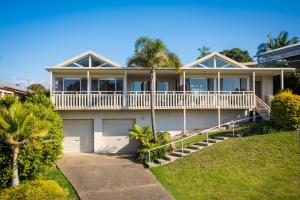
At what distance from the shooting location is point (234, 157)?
1329 cm

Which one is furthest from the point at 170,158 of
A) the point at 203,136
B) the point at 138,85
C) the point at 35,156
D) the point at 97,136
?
the point at 138,85

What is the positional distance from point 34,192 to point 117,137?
33.9ft

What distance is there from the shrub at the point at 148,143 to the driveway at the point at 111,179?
0.69 metres

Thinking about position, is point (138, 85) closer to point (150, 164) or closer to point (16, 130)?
point (150, 164)

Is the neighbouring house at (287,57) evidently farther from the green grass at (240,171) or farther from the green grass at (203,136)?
the green grass at (240,171)

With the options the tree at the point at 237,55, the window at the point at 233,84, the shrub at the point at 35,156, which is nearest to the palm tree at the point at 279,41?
the tree at the point at 237,55

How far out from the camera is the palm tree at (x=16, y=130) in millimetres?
9977

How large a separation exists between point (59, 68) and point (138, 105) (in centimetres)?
611

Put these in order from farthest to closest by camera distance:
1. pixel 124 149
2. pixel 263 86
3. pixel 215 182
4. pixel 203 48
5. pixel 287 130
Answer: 1. pixel 203 48
2. pixel 263 86
3. pixel 124 149
4. pixel 287 130
5. pixel 215 182

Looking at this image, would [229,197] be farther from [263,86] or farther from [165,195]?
[263,86]

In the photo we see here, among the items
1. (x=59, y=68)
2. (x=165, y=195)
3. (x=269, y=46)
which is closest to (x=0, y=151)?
(x=165, y=195)

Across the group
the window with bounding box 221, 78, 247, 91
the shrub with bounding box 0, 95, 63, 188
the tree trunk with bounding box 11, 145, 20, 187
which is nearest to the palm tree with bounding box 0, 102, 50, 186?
the tree trunk with bounding box 11, 145, 20, 187

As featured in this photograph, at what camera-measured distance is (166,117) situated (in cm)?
1977

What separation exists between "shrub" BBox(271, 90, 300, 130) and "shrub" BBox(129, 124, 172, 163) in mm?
6860
